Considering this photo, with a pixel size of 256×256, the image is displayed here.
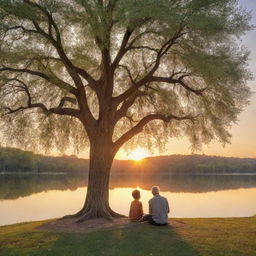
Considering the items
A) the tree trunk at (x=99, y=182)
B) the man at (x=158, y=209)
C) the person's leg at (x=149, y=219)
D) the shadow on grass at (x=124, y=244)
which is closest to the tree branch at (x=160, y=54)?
the tree trunk at (x=99, y=182)

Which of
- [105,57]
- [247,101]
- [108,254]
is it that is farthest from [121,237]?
[247,101]

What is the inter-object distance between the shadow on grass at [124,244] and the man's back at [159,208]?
1.84 ft

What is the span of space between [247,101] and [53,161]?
14677 cm

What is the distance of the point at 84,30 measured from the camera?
16.6 metres

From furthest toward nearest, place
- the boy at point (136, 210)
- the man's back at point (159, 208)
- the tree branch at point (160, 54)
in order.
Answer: the tree branch at point (160, 54) < the boy at point (136, 210) < the man's back at point (159, 208)

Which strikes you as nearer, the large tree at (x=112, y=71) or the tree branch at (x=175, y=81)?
the large tree at (x=112, y=71)

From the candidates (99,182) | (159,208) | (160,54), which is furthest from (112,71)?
(159,208)

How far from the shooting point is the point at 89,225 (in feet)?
51.8

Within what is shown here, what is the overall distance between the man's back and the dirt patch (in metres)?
0.56

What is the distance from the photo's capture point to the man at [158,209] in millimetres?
14594

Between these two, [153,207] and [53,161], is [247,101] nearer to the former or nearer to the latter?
[153,207]

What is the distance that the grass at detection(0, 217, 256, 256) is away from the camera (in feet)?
39.1

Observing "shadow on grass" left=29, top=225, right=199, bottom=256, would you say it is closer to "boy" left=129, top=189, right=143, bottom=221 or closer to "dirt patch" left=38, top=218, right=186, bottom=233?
"dirt patch" left=38, top=218, right=186, bottom=233

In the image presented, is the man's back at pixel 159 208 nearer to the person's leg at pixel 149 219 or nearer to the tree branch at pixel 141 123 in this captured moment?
the person's leg at pixel 149 219
